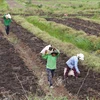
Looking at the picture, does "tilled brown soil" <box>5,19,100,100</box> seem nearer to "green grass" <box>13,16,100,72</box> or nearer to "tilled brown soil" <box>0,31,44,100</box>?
"green grass" <box>13,16,100,72</box>

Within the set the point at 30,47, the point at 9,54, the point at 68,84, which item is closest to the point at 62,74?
the point at 68,84

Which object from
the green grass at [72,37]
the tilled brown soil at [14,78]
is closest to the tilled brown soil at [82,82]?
the tilled brown soil at [14,78]

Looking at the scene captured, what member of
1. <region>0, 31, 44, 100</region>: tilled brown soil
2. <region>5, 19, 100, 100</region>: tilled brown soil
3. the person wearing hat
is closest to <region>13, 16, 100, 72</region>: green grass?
<region>5, 19, 100, 100</region>: tilled brown soil

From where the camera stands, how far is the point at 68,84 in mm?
11305

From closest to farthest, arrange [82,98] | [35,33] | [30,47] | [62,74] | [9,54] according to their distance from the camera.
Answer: [82,98] → [62,74] → [9,54] → [30,47] → [35,33]

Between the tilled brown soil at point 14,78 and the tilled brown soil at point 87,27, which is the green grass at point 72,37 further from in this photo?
the tilled brown soil at point 14,78

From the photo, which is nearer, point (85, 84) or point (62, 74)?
point (85, 84)

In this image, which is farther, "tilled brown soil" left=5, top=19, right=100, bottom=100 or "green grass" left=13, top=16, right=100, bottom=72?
"green grass" left=13, top=16, right=100, bottom=72

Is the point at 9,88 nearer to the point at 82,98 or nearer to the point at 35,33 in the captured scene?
the point at 82,98

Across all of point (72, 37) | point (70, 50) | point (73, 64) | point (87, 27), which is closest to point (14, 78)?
point (73, 64)

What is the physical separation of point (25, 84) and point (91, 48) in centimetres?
756

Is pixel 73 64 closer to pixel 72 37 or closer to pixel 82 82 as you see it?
pixel 82 82

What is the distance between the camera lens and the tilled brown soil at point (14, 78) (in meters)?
10.1

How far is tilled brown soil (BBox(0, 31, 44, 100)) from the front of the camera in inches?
398
